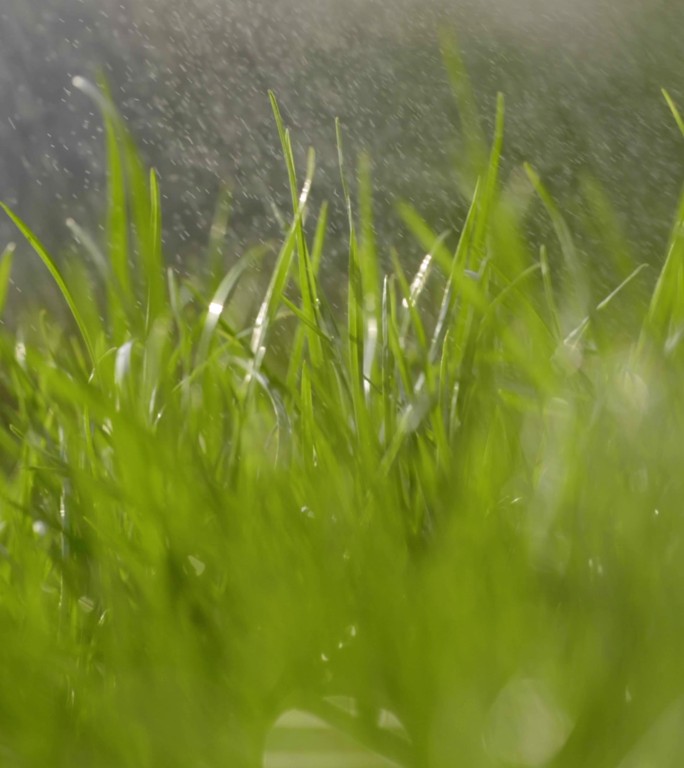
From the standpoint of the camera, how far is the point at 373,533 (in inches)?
13.2

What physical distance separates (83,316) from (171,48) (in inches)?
81.6

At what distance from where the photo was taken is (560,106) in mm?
2312

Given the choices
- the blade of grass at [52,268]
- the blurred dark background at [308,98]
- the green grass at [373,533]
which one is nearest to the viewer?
the green grass at [373,533]

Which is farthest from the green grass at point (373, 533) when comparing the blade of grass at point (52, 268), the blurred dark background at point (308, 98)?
the blurred dark background at point (308, 98)

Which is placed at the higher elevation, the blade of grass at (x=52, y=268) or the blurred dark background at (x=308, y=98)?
the blade of grass at (x=52, y=268)

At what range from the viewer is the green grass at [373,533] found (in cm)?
28

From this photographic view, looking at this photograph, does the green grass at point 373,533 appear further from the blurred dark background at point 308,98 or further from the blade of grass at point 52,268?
the blurred dark background at point 308,98

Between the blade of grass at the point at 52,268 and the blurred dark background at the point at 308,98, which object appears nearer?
the blade of grass at the point at 52,268

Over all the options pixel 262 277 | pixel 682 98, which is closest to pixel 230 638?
pixel 262 277

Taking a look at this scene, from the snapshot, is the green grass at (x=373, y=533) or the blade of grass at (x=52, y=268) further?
the blade of grass at (x=52, y=268)

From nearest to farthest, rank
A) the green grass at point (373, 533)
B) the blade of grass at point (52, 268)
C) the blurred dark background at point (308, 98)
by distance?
the green grass at point (373, 533)
the blade of grass at point (52, 268)
the blurred dark background at point (308, 98)

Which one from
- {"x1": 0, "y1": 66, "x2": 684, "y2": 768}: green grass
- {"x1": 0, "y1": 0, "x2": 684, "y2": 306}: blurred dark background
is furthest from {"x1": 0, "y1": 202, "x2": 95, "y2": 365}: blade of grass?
{"x1": 0, "y1": 0, "x2": 684, "y2": 306}: blurred dark background

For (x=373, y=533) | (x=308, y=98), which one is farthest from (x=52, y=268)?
(x=308, y=98)

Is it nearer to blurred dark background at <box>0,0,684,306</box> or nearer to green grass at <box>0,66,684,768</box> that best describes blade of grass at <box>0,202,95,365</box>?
green grass at <box>0,66,684,768</box>
